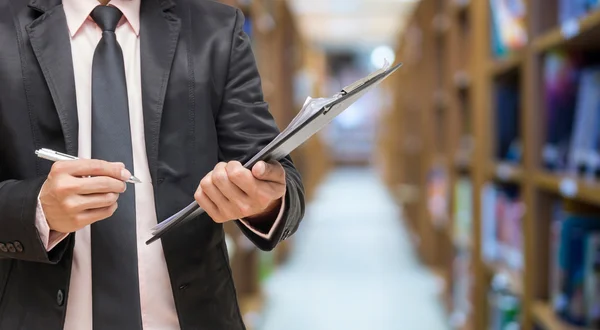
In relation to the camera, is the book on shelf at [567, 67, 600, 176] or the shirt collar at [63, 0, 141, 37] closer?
the shirt collar at [63, 0, 141, 37]

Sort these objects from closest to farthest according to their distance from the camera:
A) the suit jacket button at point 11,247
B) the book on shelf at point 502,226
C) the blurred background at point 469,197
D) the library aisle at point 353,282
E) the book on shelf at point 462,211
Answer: the suit jacket button at point 11,247 → the blurred background at point 469,197 → the book on shelf at point 502,226 → the book on shelf at point 462,211 → the library aisle at point 353,282

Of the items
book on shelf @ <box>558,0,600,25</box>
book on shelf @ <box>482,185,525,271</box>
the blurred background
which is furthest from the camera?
book on shelf @ <box>482,185,525,271</box>

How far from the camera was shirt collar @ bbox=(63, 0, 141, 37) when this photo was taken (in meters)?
0.94

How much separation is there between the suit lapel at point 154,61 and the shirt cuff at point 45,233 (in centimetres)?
16

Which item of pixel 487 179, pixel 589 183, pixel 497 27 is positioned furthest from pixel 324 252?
pixel 589 183

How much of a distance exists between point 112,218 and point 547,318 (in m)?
1.59

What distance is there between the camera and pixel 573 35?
1.70 meters

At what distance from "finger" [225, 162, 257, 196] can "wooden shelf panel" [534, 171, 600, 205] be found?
3.80 feet

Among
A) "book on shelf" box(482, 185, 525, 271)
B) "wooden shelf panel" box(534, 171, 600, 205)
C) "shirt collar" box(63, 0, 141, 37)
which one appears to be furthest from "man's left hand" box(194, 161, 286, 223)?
"book on shelf" box(482, 185, 525, 271)

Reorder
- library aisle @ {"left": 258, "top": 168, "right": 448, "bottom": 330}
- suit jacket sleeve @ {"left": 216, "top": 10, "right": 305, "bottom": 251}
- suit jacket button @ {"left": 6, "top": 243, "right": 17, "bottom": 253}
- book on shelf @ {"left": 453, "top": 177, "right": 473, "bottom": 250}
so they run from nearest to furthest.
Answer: suit jacket button @ {"left": 6, "top": 243, "right": 17, "bottom": 253} → suit jacket sleeve @ {"left": 216, "top": 10, "right": 305, "bottom": 251} → book on shelf @ {"left": 453, "top": 177, "right": 473, "bottom": 250} → library aisle @ {"left": 258, "top": 168, "right": 448, "bottom": 330}

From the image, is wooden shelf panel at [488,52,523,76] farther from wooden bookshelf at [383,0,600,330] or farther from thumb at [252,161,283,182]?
thumb at [252,161,283,182]

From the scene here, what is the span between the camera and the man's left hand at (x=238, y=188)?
0.77 meters

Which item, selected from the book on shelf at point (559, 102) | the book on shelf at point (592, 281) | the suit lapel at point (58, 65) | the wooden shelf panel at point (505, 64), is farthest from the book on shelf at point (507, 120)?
the suit lapel at point (58, 65)

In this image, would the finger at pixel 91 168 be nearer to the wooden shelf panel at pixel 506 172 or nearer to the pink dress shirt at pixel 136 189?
the pink dress shirt at pixel 136 189
